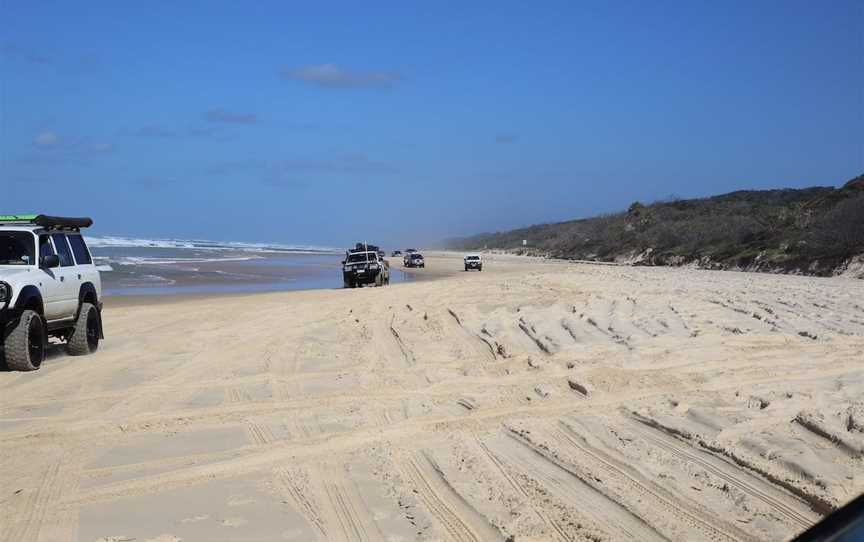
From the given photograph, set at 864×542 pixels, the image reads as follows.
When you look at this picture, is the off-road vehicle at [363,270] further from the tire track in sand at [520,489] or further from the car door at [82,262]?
the tire track in sand at [520,489]

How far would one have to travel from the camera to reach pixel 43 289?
11.3m

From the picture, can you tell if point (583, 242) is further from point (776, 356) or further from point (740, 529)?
point (740, 529)

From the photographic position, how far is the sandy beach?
471cm

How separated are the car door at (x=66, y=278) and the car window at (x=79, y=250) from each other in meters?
0.21

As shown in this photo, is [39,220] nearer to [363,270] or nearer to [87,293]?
[87,293]

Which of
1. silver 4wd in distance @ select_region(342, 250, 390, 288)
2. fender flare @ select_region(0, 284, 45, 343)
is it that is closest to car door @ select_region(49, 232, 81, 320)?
fender flare @ select_region(0, 284, 45, 343)

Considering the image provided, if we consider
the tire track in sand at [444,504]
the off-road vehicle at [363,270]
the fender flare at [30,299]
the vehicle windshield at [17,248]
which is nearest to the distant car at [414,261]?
the off-road vehicle at [363,270]

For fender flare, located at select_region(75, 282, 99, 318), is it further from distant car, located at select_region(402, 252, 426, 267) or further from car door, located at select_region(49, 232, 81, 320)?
distant car, located at select_region(402, 252, 426, 267)

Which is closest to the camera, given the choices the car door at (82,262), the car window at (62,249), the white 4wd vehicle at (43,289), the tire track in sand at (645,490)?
the tire track in sand at (645,490)

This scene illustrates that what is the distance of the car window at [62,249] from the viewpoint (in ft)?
40.3

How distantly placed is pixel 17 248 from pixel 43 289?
0.88 m

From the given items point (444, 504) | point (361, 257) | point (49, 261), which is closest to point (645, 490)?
point (444, 504)

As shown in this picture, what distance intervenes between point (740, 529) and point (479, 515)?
150cm

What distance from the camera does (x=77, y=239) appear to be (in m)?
13.4
